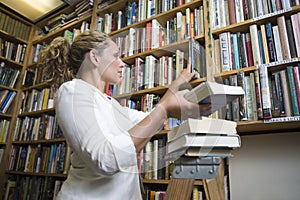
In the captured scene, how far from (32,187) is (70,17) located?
162 cm

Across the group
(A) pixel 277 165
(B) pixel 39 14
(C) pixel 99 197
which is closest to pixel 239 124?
(A) pixel 277 165

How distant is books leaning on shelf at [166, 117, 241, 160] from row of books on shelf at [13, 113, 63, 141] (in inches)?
61.4

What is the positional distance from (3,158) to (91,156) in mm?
2125

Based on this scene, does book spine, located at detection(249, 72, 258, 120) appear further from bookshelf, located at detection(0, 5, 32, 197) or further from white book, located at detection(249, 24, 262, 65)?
bookshelf, located at detection(0, 5, 32, 197)

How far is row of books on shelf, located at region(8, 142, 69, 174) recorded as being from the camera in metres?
1.73

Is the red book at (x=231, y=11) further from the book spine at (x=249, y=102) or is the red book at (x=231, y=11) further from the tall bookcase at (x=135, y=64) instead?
the book spine at (x=249, y=102)

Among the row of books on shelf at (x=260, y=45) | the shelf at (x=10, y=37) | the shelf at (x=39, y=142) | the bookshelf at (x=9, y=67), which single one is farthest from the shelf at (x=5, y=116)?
the row of books on shelf at (x=260, y=45)

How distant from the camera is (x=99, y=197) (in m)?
0.63

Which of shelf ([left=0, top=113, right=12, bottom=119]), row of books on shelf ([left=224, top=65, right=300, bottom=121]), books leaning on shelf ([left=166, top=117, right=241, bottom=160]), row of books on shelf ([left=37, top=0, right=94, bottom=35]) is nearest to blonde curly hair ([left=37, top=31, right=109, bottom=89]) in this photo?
books leaning on shelf ([left=166, top=117, right=241, bottom=160])

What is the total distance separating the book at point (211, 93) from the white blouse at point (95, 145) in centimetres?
18

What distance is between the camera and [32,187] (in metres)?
1.86

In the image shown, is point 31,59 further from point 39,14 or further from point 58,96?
point 58,96

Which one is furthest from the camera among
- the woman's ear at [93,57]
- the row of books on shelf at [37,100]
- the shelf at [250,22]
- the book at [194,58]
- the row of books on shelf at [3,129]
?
the row of books on shelf at [3,129]

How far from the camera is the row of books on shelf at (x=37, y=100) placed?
2016 mm
